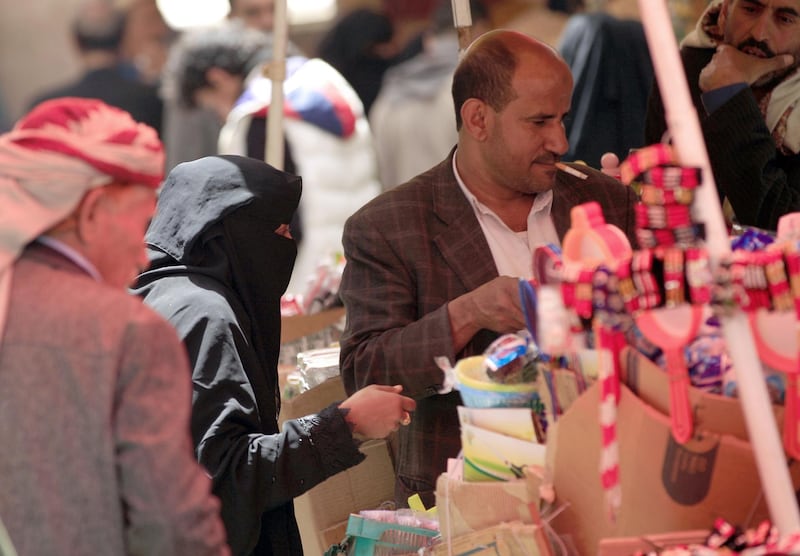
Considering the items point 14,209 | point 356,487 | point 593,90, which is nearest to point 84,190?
point 14,209

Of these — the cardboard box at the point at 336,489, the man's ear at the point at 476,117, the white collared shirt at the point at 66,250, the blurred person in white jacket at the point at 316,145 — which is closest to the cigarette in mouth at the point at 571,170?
the man's ear at the point at 476,117

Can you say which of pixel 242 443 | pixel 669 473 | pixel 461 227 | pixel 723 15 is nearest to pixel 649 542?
pixel 669 473

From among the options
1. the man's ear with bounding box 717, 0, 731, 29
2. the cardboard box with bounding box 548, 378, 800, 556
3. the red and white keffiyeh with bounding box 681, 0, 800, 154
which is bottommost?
the cardboard box with bounding box 548, 378, 800, 556

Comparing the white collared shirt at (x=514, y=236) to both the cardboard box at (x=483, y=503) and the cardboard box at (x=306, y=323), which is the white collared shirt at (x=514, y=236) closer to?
the cardboard box at (x=483, y=503)

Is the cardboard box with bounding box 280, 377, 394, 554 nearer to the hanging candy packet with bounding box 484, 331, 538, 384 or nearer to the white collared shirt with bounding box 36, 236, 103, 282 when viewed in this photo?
the hanging candy packet with bounding box 484, 331, 538, 384

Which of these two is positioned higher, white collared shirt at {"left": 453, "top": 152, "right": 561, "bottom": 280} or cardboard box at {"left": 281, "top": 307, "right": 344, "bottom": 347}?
white collared shirt at {"left": 453, "top": 152, "right": 561, "bottom": 280}

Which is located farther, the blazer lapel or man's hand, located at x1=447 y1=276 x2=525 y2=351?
the blazer lapel

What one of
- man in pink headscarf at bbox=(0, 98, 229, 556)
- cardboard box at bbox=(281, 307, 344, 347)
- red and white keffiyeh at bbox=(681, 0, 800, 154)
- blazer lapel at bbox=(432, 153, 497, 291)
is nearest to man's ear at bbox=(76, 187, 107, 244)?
man in pink headscarf at bbox=(0, 98, 229, 556)

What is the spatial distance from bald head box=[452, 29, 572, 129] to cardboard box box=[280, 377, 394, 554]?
864 mm

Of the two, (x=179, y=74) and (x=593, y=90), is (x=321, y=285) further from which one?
(x=179, y=74)

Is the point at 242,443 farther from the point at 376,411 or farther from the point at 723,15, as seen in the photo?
the point at 723,15

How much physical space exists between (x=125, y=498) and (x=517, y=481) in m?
0.70

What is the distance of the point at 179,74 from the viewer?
725 centimetres

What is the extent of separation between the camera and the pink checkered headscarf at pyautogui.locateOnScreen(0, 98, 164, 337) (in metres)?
2.03
